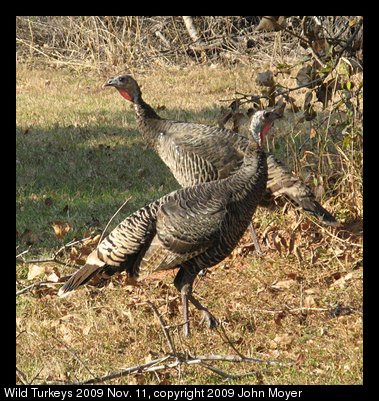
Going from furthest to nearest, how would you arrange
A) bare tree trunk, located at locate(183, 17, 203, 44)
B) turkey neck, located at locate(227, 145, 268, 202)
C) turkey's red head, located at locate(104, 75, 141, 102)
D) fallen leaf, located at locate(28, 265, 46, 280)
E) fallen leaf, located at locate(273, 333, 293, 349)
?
bare tree trunk, located at locate(183, 17, 203, 44) → turkey's red head, located at locate(104, 75, 141, 102) → fallen leaf, located at locate(28, 265, 46, 280) → turkey neck, located at locate(227, 145, 268, 202) → fallen leaf, located at locate(273, 333, 293, 349)

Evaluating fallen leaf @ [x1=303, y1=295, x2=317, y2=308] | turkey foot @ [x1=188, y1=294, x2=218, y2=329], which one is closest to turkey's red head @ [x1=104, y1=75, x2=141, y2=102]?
turkey foot @ [x1=188, y1=294, x2=218, y2=329]

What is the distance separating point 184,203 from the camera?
5.25 metres

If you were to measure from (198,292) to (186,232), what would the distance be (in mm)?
1023

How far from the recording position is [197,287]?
20.1 ft

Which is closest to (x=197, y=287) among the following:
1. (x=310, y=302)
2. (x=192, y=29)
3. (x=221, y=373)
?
(x=310, y=302)

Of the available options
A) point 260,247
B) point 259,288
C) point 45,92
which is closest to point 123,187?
point 260,247

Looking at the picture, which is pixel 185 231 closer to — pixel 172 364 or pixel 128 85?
pixel 172 364

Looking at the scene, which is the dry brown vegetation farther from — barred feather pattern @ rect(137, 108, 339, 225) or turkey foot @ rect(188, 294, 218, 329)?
barred feather pattern @ rect(137, 108, 339, 225)

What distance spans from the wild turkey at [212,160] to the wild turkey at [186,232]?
0.92 m

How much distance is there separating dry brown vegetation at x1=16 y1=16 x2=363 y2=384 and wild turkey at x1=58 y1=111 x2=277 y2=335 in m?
0.35

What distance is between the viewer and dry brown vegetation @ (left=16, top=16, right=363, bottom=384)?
4875 mm

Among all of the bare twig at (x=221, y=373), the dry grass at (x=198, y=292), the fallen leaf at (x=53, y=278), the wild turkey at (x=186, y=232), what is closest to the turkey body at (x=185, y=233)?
the wild turkey at (x=186, y=232)

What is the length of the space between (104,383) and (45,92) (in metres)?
8.70
